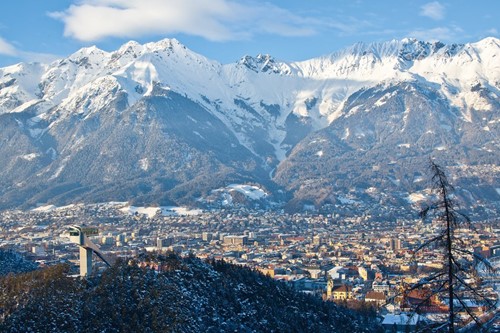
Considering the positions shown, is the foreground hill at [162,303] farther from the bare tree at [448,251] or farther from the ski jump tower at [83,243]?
the bare tree at [448,251]

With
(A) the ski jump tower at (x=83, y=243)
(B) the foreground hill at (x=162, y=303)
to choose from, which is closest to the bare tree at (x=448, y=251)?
(B) the foreground hill at (x=162, y=303)

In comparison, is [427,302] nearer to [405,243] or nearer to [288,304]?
[288,304]

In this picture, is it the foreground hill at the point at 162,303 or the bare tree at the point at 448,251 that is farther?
the foreground hill at the point at 162,303

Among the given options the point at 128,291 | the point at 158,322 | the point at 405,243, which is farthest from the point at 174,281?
the point at 405,243

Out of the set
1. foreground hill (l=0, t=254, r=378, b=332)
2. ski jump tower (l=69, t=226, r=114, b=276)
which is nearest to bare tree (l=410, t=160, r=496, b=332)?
foreground hill (l=0, t=254, r=378, b=332)

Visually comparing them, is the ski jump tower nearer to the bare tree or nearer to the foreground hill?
the foreground hill

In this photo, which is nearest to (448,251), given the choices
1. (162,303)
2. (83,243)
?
(162,303)

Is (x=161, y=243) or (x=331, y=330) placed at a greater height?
(x=161, y=243)

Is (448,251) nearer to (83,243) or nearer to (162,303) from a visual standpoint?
(162,303)
